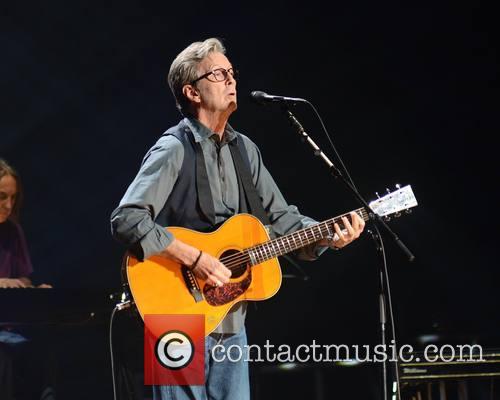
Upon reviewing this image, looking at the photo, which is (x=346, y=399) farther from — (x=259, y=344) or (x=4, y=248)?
(x=4, y=248)

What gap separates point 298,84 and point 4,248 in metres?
2.89

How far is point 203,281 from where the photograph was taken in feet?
10.7

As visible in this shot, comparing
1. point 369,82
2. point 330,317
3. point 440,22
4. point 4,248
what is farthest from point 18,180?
point 440,22

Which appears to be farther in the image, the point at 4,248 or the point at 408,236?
the point at 408,236

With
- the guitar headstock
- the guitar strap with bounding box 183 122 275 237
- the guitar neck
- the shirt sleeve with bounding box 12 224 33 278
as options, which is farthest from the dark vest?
the shirt sleeve with bounding box 12 224 33 278

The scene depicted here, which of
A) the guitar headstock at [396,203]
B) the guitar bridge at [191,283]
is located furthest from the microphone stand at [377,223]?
the guitar bridge at [191,283]

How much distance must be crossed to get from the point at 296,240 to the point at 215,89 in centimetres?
Result: 86

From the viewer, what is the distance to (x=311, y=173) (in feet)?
21.2

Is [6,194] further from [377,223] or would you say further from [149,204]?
[377,223]

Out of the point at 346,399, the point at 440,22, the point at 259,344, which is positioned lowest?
the point at 346,399

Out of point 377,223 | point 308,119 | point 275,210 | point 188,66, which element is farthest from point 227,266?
point 308,119

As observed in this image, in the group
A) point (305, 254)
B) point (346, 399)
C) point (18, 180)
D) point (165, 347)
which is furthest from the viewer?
point (18, 180)

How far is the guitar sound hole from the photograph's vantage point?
3359 mm

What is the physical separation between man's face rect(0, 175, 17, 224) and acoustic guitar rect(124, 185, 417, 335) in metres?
2.76
